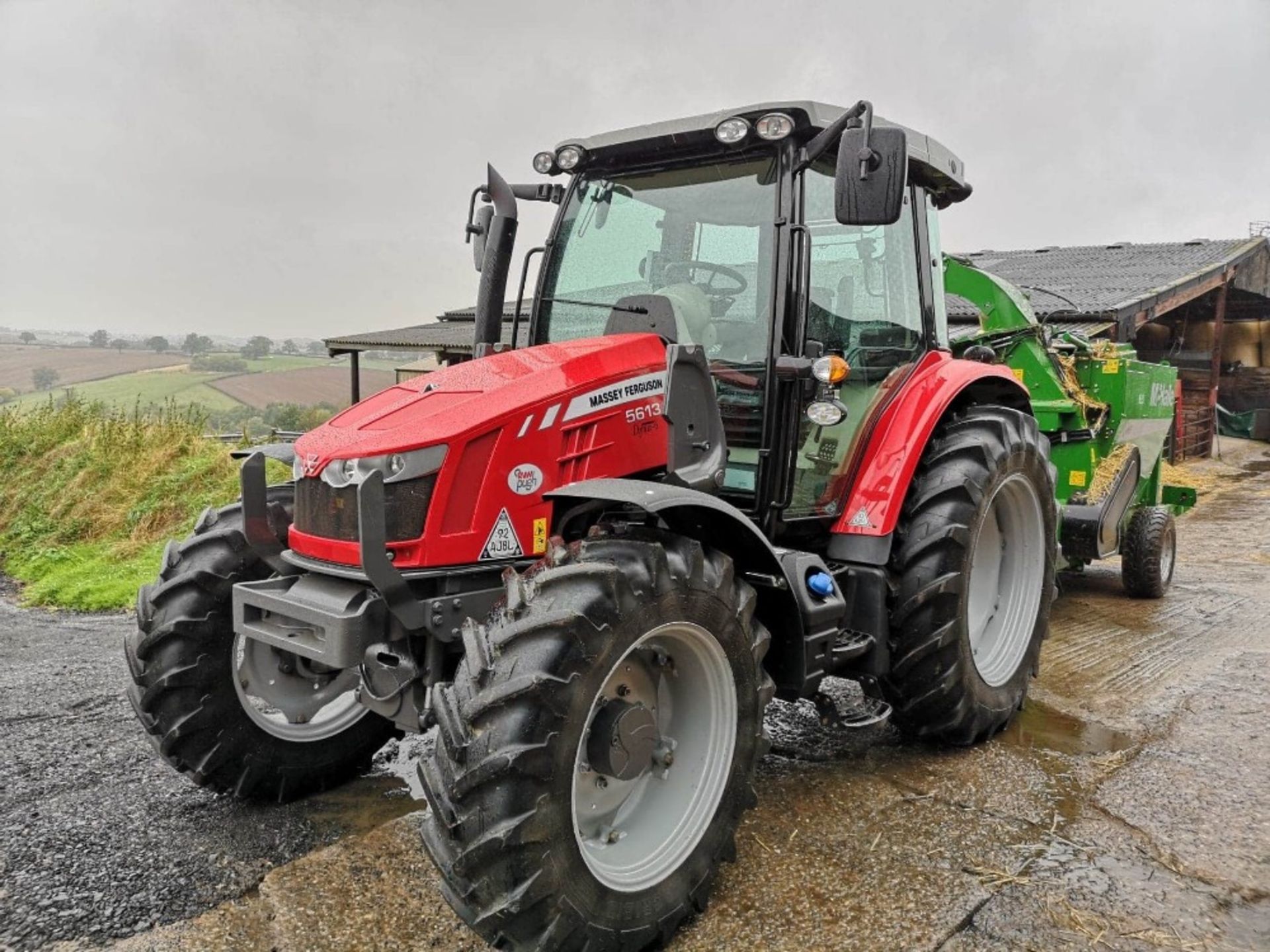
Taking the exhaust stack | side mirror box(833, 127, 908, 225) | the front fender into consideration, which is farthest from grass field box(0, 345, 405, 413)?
side mirror box(833, 127, 908, 225)

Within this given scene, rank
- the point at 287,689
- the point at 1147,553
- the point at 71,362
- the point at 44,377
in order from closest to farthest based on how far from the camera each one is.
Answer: the point at 287,689, the point at 1147,553, the point at 44,377, the point at 71,362

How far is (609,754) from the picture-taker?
245 centimetres

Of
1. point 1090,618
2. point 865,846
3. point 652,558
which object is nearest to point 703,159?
point 652,558

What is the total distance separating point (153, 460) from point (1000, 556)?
337 inches

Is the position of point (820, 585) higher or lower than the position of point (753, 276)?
lower

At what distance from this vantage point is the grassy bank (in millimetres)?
7734

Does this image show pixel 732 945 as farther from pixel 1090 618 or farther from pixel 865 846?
pixel 1090 618

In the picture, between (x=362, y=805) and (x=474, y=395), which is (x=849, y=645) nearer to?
(x=474, y=395)

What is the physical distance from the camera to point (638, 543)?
8.19 ft

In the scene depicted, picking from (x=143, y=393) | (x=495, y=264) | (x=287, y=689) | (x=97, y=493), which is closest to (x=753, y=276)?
(x=495, y=264)

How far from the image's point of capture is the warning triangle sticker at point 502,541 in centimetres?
270

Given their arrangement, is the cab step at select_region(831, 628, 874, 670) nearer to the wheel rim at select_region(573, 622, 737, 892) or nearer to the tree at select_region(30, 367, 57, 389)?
the wheel rim at select_region(573, 622, 737, 892)

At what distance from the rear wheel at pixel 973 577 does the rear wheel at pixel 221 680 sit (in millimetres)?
1971

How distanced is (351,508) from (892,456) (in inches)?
79.1
